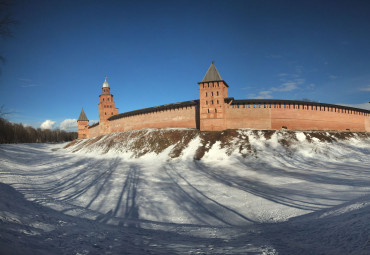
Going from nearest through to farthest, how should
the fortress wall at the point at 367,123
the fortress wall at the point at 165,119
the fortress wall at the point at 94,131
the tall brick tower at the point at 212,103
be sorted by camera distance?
the tall brick tower at the point at 212,103 < the fortress wall at the point at 165,119 < the fortress wall at the point at 367,123 < the fortress wall at the point at 94,131

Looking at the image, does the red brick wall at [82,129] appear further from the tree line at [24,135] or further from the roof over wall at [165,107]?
the roof over wall at [165,107]

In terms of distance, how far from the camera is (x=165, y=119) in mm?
34188

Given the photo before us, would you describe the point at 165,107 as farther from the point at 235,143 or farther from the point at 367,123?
the point at 367,123

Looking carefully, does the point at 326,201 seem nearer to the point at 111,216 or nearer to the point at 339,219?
the point at 339,219

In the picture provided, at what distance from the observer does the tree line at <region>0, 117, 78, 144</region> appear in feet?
193

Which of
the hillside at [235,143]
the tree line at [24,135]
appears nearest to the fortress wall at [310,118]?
the hillside at [235,143]

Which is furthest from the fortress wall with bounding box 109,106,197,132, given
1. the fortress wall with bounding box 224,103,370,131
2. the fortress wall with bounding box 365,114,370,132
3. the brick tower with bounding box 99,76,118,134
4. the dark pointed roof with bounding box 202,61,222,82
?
the fortress wall with bounding box 365,114,370,132

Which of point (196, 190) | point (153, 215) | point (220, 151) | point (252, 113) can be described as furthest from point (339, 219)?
point (252, 113)

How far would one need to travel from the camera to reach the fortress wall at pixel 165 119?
105 feet

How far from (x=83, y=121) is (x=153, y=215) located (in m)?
61.9

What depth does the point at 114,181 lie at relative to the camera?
608 inches

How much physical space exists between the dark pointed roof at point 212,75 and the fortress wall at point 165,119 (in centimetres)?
459

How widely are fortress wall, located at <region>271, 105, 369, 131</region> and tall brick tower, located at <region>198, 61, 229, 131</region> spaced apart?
6.97 m

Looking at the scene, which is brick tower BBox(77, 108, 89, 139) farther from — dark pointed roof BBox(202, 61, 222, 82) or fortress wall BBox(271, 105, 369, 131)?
fortress wall BBox(271, 105, 369, 131)
